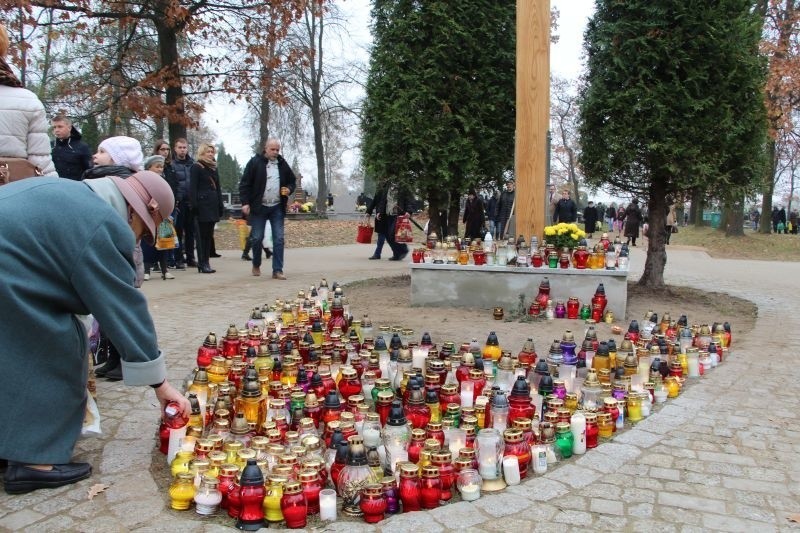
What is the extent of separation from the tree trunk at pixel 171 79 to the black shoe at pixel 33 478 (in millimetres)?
12807

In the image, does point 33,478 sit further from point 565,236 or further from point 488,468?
point 565,236

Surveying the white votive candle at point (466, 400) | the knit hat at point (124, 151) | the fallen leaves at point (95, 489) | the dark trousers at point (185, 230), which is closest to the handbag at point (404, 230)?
the dark trousers at point (185, 230)

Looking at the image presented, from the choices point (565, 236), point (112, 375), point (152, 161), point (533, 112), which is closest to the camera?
point (112, 375)

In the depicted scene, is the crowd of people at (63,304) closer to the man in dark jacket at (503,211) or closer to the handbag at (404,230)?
the handbag at (404,230)

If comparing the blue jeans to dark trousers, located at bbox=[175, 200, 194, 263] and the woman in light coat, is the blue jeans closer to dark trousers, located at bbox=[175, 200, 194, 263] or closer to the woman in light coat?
dark trousers, located at bbox=[175, 200, 194, 263]

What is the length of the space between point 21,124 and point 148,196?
1525 millimetres

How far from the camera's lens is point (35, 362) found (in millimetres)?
3092

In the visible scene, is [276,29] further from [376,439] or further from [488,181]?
[376,439]

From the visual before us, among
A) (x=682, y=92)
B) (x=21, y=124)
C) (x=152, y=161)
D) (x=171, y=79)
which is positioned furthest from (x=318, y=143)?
(x=21, y=124)

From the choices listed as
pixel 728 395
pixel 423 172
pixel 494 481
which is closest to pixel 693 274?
pixel 423 172

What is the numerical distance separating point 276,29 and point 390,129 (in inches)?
296

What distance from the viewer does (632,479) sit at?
3.48 m

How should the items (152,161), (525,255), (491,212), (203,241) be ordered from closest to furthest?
1. (152,161)
2. (525,255)
3. (203,241)
4. (491,212)

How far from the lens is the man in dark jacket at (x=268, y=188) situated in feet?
33.3
